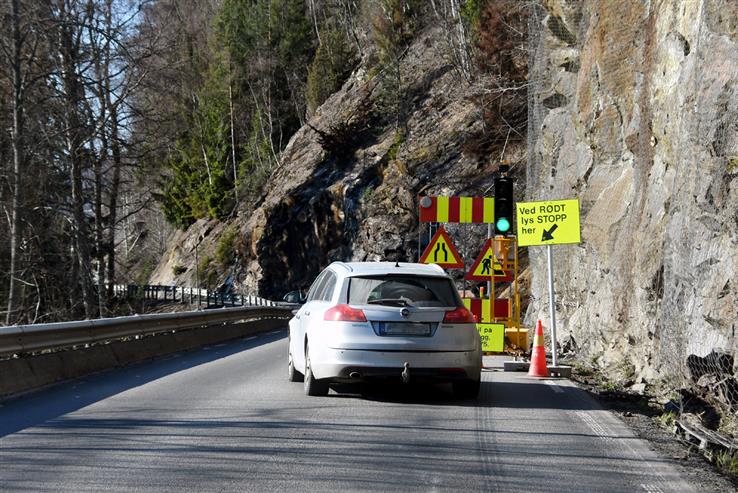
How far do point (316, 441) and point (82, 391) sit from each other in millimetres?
4862

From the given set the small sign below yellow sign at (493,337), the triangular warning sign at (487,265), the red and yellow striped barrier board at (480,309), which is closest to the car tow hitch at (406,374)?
the small sign below yellow sign at (493,337)

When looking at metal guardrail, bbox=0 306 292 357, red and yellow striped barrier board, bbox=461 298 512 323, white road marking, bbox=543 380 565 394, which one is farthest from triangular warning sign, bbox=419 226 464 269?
metal guardrail, bbox=0 306 292 357

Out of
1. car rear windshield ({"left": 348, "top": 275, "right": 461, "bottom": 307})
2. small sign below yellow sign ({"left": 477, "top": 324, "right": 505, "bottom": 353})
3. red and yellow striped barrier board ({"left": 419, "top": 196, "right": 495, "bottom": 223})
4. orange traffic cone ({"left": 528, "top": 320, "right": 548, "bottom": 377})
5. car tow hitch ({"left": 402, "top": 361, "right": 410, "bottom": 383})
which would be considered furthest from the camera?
red and yellow striped barrier board ({"left": 419, "top": 196, "right": 495, "bottom": 223})

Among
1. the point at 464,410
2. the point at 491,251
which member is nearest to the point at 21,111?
the point at 491,251

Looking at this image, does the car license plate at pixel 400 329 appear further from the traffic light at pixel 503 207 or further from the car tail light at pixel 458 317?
the traffic light at pixel 503 207

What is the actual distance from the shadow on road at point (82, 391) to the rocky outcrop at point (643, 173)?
6.78 metres

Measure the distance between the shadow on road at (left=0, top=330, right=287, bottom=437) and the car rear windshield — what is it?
10.3 feet

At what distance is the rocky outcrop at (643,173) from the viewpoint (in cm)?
1140

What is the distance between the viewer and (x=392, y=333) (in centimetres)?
1043

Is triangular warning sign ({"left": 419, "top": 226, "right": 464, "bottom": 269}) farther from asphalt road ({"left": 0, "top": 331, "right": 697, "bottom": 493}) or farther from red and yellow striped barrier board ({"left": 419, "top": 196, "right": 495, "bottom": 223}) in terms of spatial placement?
asphalt road ({"left": 0, "top": 331, "right": 697, "bottom": 493})

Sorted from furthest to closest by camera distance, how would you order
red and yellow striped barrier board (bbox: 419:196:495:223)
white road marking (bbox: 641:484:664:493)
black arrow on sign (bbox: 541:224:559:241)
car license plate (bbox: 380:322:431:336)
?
1. red and yellow striped barrier board (bbox: 419:196:495:223)
2. black arrow on sign (bbox: 541:224:559:241)
3. car license plate (bbox: 380:322:431:336)
4. white road marking (bbox: 641:484:664:493)

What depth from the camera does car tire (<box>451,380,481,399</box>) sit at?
35.4 ft

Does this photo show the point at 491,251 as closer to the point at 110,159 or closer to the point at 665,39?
the point at 665,39

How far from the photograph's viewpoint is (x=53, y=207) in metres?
25.2
